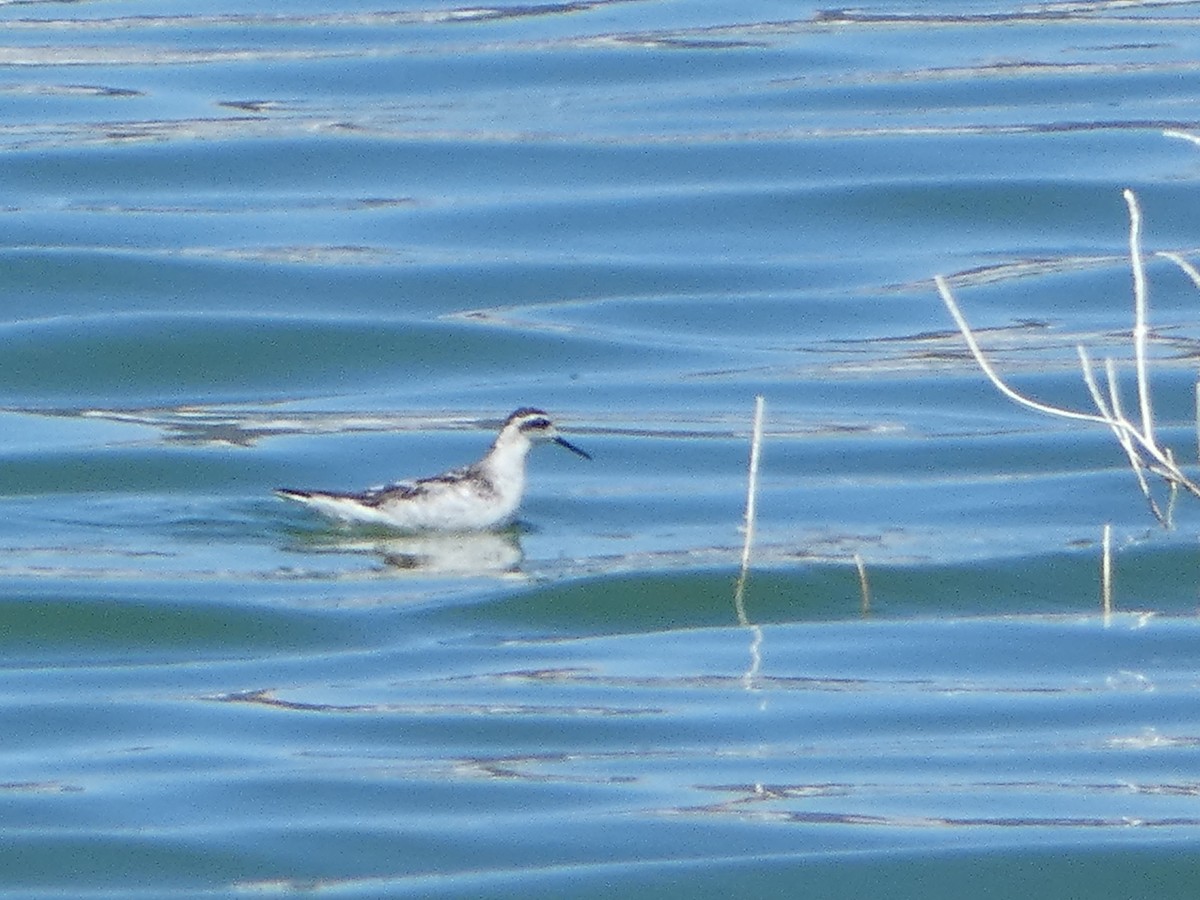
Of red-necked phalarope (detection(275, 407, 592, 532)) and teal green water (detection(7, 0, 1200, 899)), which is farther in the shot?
red-necked phalarope (detection(275, 407, 592, 532))

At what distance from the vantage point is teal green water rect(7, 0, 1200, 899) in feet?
34.6

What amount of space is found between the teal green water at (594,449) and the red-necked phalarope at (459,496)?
0.61 feet

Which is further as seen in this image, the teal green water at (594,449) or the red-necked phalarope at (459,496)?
the red-necked phalarope at (459,496)

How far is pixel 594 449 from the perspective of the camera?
57.3 feet

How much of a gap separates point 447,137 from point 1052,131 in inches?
215

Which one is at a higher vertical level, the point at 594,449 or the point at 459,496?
the point at 594,449

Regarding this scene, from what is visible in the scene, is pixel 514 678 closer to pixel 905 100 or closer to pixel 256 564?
pixel 256 564

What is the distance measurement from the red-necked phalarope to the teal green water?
18 cm

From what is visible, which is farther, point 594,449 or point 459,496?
point 594,449

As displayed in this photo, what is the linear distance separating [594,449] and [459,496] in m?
2.19

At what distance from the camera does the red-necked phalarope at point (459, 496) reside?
49.3 ft

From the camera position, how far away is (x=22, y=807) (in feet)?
34.6

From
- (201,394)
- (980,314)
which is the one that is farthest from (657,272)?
(201,394)

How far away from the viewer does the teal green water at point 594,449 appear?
1054 centimetres
